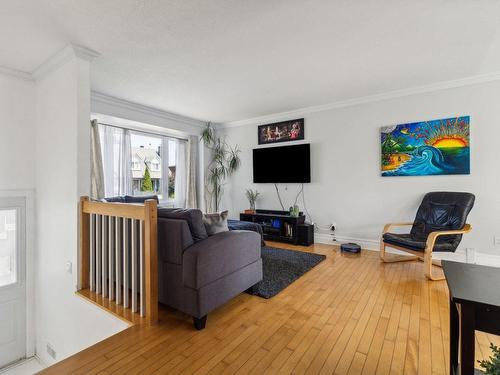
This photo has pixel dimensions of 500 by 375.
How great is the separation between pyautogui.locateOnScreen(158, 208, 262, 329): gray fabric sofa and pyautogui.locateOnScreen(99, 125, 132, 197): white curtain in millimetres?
2505

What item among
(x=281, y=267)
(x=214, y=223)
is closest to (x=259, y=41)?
(x=214, y=223)

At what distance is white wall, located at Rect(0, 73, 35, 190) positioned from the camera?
2854mm

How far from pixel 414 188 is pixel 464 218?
2.51ft

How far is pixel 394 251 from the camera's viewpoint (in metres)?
3.92

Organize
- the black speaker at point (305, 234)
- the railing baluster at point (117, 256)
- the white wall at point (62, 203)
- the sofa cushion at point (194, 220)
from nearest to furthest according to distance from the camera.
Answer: the sofa cushion at point (194, 220)
the railing baluster at point (117, 256)
the white wall at point (62, 203)
the black speaker at point (305, 234)

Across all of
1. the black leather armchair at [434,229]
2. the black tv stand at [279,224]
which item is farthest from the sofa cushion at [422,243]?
the black tv stand at [279,224]

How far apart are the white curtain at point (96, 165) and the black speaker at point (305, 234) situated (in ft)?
10.7

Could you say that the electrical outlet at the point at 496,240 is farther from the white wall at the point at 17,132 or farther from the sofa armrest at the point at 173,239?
the white wall at the point at 17,132

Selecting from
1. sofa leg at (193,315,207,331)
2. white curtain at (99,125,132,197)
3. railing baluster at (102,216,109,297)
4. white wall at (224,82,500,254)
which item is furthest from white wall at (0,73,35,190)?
white wall at (224,82,500,254)

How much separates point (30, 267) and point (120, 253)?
1.66m

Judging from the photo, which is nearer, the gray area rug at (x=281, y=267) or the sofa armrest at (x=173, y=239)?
the sofa armrest at (x=173, y=239)

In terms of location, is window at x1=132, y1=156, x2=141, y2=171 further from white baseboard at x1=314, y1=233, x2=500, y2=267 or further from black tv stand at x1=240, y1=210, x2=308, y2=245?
white baseboard at x1=314, y1=233, x2=500, y2=267

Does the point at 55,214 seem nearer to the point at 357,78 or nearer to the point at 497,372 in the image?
the point at 497,372

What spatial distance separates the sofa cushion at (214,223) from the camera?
7.33ft
